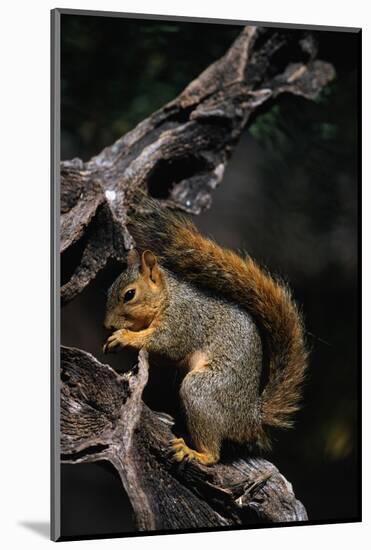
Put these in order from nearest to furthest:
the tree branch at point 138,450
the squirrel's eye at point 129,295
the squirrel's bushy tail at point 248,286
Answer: the tree branch at point 138,450 < the squirrel's eye at point 129,295 < the squirrel's bushy tail at point 248,286

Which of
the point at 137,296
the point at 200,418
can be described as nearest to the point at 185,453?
the point at 200,418

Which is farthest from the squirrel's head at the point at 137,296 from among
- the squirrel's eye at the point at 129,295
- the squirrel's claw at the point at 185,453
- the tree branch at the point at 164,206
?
the squirrel's claw at the point at 185,453

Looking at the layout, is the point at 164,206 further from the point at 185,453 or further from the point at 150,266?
the point at 185,453

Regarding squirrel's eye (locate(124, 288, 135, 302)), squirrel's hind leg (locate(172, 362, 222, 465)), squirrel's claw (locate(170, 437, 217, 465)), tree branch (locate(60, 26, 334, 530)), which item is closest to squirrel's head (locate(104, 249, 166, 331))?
squirrel's eye (locate(124, 288, 135, 302))

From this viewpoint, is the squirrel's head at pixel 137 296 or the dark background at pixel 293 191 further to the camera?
the dark background at pixel 293 191

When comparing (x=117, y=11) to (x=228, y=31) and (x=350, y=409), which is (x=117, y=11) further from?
(x=350, y=409)

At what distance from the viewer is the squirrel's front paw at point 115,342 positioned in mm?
3506

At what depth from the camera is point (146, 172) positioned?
379 centimetres

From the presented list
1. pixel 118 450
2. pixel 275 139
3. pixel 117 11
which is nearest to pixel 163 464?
pixel 118 450

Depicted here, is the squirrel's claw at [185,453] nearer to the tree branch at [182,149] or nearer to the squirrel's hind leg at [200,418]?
the squirrel's hind leg at [200,418]

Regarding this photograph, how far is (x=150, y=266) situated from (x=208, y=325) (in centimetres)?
28

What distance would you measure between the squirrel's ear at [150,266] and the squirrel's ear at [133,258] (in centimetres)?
5

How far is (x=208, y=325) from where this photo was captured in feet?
12.0

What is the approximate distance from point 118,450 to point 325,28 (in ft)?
5.64
